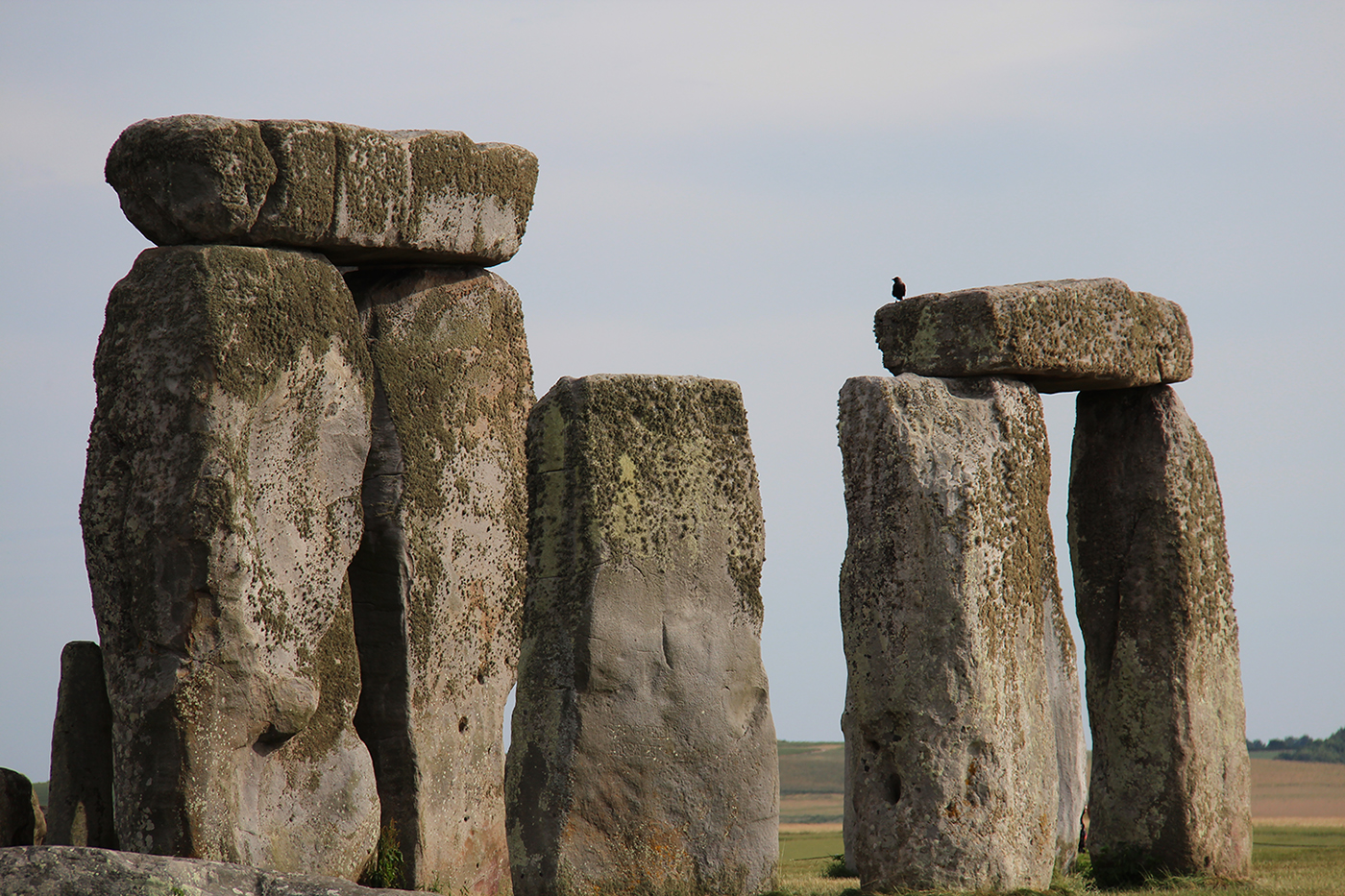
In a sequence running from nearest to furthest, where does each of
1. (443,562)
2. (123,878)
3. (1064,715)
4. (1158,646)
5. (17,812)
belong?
(123,878) → (17,812) → (443,562) → (1158,646) → (1064,715)

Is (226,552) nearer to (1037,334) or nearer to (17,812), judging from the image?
(17,812)

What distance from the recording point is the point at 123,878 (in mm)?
6301

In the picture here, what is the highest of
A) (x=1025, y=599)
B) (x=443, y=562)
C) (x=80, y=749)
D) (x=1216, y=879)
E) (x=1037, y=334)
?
(x=1037, y=334)

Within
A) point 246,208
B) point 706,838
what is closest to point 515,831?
point 706,838

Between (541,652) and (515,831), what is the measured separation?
100 centimetres

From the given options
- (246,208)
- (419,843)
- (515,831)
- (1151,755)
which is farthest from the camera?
(1151,755)

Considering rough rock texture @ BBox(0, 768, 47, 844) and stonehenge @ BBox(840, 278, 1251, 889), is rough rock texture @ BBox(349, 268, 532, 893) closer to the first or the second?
rough rock texture @ BBox(0, 768, 47, 844)

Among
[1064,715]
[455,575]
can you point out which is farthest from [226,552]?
[1064,715]

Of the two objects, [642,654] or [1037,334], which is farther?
[1037,334]

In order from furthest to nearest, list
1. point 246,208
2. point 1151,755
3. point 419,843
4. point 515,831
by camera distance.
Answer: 1. point 1151,755
2. point 419,843
3. point 246,208
4. point 515,831

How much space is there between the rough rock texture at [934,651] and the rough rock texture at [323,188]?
318 cm

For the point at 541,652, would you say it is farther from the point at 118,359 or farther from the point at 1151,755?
the point at 1151,755

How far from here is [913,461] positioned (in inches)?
385

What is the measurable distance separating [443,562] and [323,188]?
263cm
